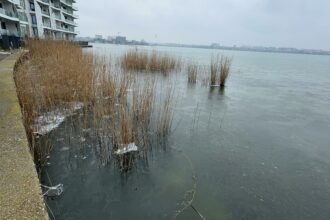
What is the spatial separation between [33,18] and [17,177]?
38.0 metres

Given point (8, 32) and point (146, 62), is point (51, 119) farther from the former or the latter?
point (8, 32)

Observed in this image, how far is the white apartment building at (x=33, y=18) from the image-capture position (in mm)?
20567

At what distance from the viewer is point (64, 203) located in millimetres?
2551

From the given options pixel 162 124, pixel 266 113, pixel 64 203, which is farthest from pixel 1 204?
pixel 266 113

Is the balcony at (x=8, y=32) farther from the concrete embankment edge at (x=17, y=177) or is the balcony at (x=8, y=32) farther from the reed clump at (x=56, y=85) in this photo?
the concrete embankment edge at (x=17, y=177)

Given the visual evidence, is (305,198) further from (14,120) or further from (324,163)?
(14,120)

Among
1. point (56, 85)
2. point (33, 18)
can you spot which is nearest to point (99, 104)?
point (56, 85)

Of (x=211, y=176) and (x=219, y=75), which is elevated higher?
(x=219, y=75)

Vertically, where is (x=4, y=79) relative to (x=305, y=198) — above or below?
above

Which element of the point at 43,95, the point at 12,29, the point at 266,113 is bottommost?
the point at 266,113

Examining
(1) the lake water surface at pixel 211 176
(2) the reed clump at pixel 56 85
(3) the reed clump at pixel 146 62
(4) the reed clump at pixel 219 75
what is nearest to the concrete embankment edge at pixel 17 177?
(1) the lake water surface at pixel 211 176

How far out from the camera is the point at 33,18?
108 ft

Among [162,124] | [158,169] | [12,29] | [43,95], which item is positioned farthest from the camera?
[12,29]

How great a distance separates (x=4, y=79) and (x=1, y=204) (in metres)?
4.42
